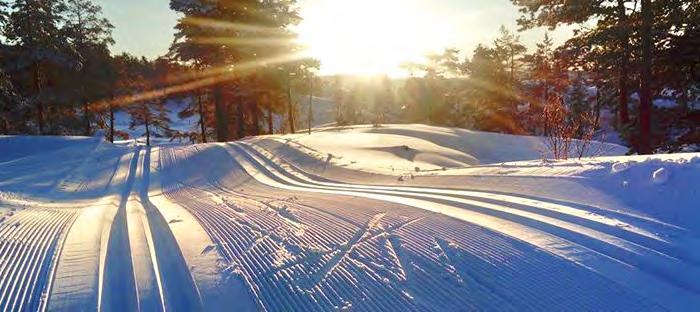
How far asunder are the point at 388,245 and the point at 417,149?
9.99 m

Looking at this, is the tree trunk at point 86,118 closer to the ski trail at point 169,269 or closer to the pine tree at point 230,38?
the pine tree at point 230,38

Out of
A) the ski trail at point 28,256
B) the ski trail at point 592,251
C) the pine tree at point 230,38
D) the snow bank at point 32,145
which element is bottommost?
the ski trail at point 28,256

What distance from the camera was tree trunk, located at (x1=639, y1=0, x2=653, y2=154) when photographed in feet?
38.4

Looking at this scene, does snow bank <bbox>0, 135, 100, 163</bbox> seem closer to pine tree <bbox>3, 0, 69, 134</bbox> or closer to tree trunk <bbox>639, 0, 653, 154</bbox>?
pine tree <bbox>3, 0, 69, 134</bbox>

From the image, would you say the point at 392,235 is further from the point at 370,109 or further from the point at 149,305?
the point at 370,109

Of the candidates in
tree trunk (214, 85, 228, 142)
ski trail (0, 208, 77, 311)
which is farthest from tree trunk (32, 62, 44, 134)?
ski trail (0, 208, 77, 311)

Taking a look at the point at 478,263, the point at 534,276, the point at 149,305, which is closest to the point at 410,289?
the point at 478,263

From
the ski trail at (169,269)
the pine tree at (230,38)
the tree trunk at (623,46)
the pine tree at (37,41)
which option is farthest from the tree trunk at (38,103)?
the tree trunk at (623,46)

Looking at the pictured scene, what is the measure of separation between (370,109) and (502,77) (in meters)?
37.2

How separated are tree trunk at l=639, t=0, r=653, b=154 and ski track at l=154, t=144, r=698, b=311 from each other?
898 cm

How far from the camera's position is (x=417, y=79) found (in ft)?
138

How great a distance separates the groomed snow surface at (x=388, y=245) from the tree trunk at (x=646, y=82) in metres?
7.34

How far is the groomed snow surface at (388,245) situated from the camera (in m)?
3.13

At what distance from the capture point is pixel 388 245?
4062 mm
